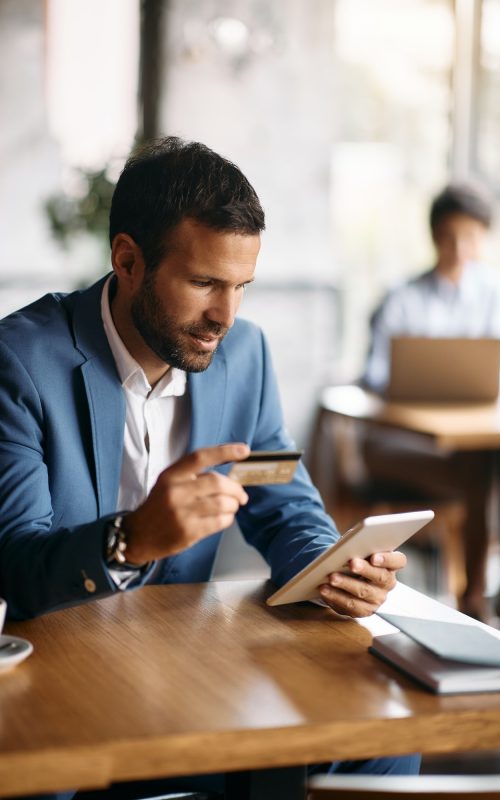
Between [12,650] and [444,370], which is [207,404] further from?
[444,370]

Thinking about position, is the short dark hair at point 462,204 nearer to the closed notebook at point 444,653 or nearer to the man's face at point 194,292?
the man's face at point 194,292

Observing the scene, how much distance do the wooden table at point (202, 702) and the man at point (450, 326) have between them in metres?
2.65

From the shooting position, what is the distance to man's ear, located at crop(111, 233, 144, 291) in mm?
1989

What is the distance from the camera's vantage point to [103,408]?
6.24 ft

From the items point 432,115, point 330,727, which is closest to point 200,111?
point 432,115

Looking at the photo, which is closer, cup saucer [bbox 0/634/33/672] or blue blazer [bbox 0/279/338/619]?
cup saucer [bbox 0/634/33/672]

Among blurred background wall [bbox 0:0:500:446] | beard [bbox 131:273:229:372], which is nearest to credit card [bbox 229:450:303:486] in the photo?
beard [bbox 131:273:229:372]

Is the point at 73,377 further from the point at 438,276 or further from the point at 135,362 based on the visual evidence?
the point at 438,276

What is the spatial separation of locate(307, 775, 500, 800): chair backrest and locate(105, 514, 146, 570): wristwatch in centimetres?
48

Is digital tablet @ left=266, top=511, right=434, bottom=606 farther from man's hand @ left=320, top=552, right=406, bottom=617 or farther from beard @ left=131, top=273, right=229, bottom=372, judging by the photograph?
beard @ left=131, top=273, right=229, bottom=372

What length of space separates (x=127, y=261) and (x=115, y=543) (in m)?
0.67

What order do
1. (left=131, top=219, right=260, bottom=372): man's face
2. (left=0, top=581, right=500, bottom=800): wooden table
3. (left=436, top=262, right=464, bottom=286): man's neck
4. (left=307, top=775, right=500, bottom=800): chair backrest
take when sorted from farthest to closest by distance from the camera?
(left=436, top=262, right=464, bottom=286): man's neck
(left=131, top=219, right=260, bottom=372): man's face
(left=0, top=581, right=500, bottom=800): wooden table
(left=307, top=775, right=500, bottom=800): chair backrest

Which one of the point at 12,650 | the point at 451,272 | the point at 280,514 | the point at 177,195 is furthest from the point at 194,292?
the point at 451,272

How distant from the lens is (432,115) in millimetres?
5941
